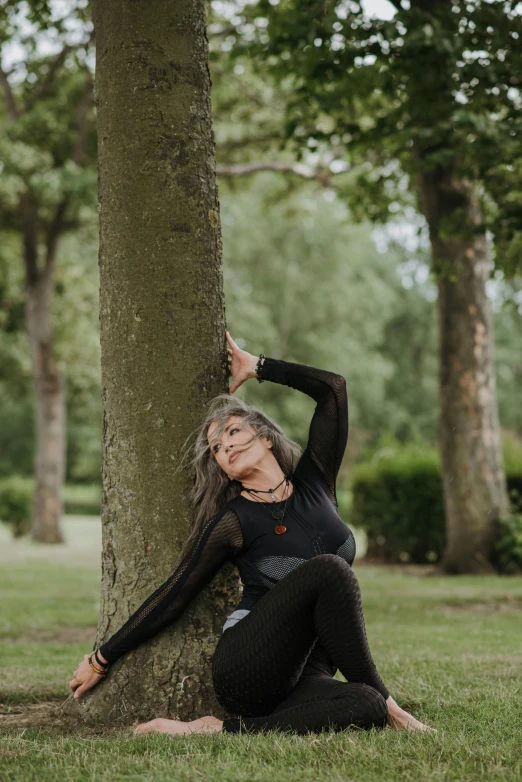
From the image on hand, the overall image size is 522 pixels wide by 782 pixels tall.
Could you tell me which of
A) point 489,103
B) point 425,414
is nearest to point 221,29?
point 489,103

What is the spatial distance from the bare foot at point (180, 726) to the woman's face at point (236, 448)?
1095 mm

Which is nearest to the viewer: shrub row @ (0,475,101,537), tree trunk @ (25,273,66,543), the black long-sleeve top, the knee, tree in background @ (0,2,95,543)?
the knee

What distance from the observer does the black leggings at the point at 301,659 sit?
134 inches

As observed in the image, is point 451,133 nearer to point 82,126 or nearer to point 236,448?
point 236,448

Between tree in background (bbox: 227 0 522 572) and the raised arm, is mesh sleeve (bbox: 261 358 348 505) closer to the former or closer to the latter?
the raised arm

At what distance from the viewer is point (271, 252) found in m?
36.9

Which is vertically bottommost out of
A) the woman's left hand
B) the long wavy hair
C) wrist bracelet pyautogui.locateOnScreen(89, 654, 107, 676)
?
wrist bracelet pyautogui.locateOnScreen(89, 654, 107, 676)

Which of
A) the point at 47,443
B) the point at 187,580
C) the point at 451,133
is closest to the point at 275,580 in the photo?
the point at 187,580

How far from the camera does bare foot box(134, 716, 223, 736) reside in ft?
12.0

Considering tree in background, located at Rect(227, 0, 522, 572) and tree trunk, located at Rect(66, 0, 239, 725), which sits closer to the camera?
tree trunk, located at Rect(66, 0, 239, 725)

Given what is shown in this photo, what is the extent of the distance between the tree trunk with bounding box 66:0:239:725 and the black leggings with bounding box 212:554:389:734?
1.18ft

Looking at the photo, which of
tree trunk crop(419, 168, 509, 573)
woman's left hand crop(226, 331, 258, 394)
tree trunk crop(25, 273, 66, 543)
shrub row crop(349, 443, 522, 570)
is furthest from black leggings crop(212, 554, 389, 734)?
tree trunk crop(25, 273, 66, 543)

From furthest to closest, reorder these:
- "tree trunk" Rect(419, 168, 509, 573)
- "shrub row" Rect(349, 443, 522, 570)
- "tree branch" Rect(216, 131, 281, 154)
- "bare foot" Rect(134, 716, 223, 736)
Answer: "tree branch" Rect(216, 131, 281, 154), "shrub row" Rect(349, 443, 522, 570), "tree trunk" Rect(419, 168, 509, 573), "bare foot" Rect(134, 716, 223, 736)

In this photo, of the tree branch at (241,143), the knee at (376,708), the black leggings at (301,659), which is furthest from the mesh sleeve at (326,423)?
the tree branch at (241,143)
